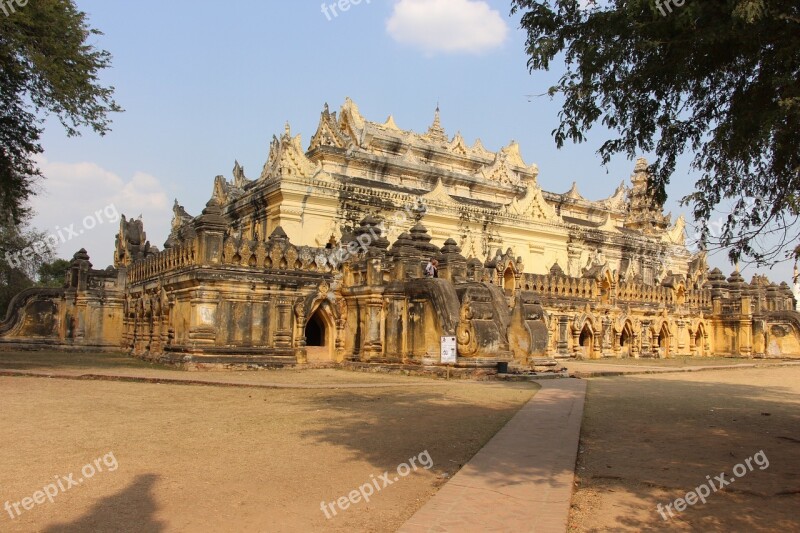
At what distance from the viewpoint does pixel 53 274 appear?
61719mm

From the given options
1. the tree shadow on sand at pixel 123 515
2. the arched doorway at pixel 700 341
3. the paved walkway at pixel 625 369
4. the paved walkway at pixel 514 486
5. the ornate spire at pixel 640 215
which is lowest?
the tree shadow on sand at pixel 123 515

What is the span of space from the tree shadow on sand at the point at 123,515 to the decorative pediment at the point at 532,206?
3613 centimetres

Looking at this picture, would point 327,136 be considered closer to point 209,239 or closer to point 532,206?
point 532,206

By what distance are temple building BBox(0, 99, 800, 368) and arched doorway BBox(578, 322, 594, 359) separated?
7 centimetres

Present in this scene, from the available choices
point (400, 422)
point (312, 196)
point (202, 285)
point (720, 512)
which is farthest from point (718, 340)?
point (720, 512)

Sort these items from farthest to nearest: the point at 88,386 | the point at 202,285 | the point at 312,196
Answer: the point at 312,196 < the point at 202,285 < the point at 88,386

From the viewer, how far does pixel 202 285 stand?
20562mm

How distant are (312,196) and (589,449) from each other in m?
25.8

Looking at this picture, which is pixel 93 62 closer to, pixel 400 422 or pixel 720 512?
pixel 400 422

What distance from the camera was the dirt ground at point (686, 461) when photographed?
630cm

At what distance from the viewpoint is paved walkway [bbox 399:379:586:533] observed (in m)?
5.82

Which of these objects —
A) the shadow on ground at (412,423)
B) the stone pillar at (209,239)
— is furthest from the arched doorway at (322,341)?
the shadow on ground at (412,423)

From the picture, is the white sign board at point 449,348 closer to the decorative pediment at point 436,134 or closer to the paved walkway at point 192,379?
the paved walkway at point 192,379

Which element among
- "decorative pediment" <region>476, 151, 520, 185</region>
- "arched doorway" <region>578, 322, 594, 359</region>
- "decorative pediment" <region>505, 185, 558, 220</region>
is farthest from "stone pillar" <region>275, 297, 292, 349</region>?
"decorative pediment" <region>476, 151, 520, 185</region>
